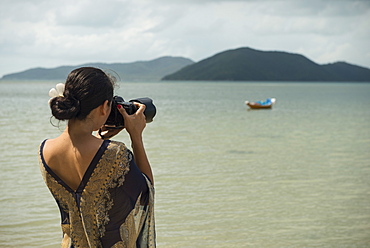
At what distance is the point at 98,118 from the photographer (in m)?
1.72

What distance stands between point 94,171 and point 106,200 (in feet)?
0.44

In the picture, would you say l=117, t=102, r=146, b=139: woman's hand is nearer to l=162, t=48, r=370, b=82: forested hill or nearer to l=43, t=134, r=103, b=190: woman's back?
l=43, t=134, r=103, b=190: woman's back

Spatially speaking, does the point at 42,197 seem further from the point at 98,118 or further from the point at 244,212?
the point at 98,118

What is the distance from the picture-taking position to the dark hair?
1.65 meters

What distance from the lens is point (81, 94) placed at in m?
1.65

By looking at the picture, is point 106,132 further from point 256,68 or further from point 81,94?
point 256,68

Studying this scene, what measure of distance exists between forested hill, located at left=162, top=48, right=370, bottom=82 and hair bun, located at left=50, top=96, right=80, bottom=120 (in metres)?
158

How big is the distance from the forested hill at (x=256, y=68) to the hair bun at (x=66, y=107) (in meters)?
158

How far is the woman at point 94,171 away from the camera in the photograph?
5.49 feet

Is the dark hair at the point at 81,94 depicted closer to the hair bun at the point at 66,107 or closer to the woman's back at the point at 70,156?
the hair bun at the point at 66,107

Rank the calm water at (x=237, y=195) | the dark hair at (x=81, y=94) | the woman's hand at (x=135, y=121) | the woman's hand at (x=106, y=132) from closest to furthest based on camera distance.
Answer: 1. the dark hair at (x=81, y=94)
2. the woman's hand at (x=135, y=121)
3. the woman's hand at (x=106, y=132)
4. the calm water at (x=237, y=195)

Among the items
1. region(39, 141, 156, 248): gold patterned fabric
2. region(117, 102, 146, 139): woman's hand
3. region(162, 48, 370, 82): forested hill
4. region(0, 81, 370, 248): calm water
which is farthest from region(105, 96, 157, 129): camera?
region(162, 48, 370, 82): forested hill

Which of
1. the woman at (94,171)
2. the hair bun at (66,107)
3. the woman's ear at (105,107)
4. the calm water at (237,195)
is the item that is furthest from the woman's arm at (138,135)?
the calm water at (237,195)

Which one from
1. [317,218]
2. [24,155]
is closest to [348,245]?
[317,218]
